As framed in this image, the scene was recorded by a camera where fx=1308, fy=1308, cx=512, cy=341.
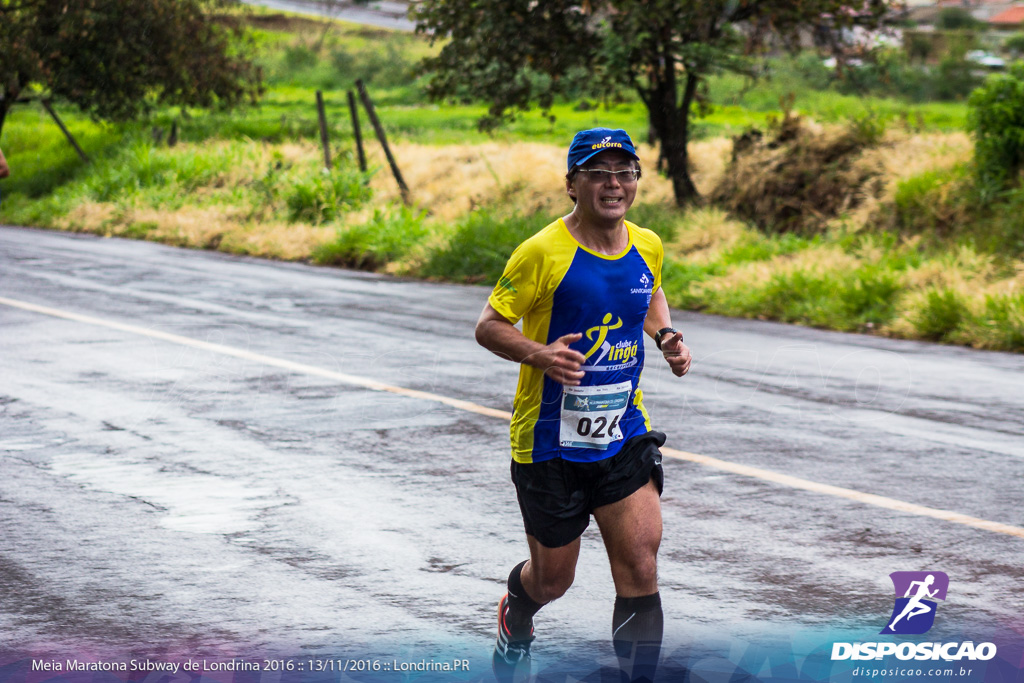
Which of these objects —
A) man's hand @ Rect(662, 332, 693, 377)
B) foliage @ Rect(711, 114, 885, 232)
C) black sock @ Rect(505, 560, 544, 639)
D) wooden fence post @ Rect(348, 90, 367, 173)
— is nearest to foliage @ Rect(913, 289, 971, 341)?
foliage @ Rect(711, 114, 885, 232)

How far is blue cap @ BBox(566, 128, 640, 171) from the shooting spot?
12.8 ft

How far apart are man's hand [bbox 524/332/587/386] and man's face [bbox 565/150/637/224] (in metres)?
0.39

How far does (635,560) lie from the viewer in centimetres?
386

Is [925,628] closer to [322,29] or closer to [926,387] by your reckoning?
[926,387]

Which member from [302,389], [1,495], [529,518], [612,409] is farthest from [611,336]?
[302,389]

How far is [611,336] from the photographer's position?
393cm

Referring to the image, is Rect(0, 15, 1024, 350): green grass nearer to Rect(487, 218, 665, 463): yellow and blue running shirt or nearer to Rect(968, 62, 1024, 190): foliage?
Rect(968, 62, 1024, 190): foliage

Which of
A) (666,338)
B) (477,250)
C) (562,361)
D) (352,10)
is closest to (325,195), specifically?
(477,250)

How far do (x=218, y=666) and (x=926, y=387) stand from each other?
6.92 metres

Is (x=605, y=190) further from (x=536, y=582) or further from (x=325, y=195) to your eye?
(x=325, y=195)

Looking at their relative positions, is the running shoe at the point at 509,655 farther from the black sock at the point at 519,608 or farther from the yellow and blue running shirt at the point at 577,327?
the yellow and blue running shirt at the point at 577,327

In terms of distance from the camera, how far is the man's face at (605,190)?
3877 mm

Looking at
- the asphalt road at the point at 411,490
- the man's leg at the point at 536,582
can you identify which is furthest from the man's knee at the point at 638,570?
the asphalt road at the point at 411,490

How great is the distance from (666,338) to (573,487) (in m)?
0.54
